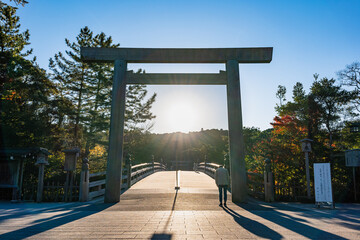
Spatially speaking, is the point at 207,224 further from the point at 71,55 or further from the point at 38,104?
the point at 71,55

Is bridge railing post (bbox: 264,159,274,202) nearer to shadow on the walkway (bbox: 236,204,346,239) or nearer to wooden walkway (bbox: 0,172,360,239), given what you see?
wooden walkway (bbox: 0,172,360,239)

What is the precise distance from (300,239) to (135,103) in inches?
733

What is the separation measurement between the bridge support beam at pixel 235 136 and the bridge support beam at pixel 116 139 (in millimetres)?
4028

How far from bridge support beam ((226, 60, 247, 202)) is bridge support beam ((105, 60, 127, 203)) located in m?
4.03

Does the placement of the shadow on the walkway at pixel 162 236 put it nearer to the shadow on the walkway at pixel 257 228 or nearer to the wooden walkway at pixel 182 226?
the wooden walkway at pixel 182 226

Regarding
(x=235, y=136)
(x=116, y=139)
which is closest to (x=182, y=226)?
(x=235, y=136)

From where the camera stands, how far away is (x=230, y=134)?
810 centimetres

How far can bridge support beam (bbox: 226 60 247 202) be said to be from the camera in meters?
7.78

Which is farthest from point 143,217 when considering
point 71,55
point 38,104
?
point 71,55

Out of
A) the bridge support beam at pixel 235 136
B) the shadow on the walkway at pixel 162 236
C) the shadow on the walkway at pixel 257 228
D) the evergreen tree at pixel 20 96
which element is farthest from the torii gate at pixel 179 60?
the evergreen tree at pixel 20 96

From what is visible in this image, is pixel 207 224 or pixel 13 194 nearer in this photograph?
pixel 207 224

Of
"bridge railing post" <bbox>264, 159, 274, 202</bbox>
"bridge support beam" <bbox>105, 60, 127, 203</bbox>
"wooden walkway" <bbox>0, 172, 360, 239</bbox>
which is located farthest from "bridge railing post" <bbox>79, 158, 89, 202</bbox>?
"bridge railing post" <bbox>264, 159, 274, 202</bbox>

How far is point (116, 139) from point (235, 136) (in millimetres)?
4347

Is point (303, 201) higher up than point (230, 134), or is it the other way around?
point (230, 134)
